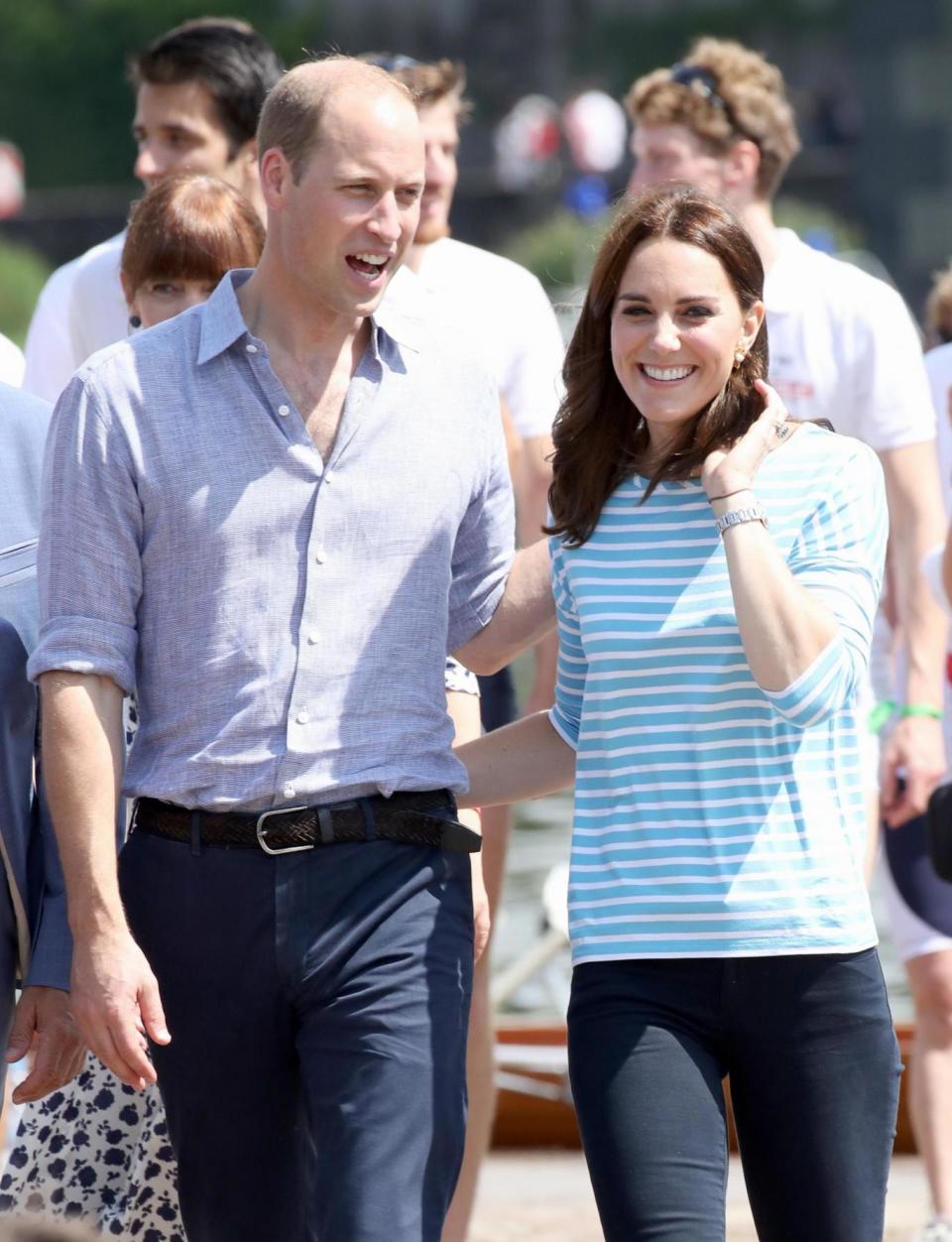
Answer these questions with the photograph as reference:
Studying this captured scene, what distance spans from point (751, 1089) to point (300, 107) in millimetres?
1484

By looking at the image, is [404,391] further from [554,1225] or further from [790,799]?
[554,1225]

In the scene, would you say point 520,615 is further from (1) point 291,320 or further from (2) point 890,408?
(2) point 890,408

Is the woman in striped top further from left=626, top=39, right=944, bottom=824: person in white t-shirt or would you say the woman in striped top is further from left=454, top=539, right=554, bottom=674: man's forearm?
left=626, top=39, right=944, bottom=824: person in white t-shirt

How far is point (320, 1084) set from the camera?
130 inches

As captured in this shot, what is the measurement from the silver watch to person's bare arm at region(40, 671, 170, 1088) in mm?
858

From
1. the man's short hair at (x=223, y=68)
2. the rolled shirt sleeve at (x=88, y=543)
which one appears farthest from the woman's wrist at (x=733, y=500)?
the man's short hair at (x=223, y=68)

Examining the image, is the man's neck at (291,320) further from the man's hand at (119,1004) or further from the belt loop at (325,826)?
the man's hand at (119,1004)

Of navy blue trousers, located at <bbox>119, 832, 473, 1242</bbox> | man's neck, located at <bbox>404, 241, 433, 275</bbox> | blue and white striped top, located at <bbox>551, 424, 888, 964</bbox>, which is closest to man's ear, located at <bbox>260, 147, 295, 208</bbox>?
blue and white striped top, located at <bbox>551, 424, 888, 964</bbox>

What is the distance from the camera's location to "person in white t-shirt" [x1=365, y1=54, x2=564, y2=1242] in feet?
16.0

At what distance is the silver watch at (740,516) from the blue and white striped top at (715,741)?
0.33 feet

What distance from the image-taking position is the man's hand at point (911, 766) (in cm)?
501

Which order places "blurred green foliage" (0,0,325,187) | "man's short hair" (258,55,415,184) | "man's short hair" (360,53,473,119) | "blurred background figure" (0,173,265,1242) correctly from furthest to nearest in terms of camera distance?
"blurred green foliage" (0,0,325,187) → "man's short hair" (360,53,473,119) → "blurred background figure" (0,173,265,1242) → "man's short hair" (258,55,415,184)

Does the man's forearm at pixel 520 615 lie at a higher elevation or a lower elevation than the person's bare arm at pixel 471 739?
higher

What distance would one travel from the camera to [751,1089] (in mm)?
3242
